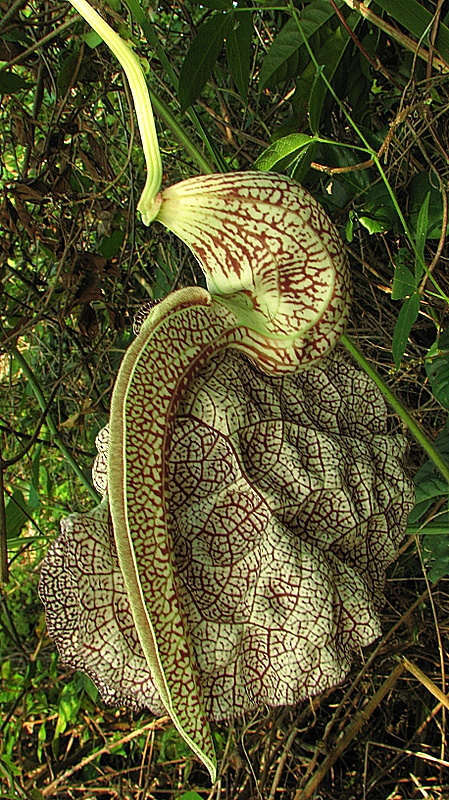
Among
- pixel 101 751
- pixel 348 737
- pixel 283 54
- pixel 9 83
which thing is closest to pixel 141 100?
pixel 283 54

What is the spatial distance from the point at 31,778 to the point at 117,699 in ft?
4.08

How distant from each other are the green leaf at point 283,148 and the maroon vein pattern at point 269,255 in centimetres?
28

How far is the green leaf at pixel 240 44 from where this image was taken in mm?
878

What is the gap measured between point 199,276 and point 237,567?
872 mm

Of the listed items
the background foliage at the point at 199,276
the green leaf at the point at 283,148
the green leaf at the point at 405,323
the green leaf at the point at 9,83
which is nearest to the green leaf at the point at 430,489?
the background foliage at the point at 199,276

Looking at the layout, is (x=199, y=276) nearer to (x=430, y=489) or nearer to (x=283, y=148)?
(x=283, y=148)

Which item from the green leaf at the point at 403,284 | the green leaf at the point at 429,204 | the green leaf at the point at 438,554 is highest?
the green leaf at the point at 429,204

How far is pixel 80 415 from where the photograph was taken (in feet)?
4.00

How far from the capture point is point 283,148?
32.5 inches

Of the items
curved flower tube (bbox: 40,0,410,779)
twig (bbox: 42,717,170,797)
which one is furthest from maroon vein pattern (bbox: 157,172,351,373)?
twig (bbox: 42,717,170,797)

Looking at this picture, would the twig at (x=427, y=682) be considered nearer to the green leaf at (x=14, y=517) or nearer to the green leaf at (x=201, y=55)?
the green leaf at (x=14, y=517)

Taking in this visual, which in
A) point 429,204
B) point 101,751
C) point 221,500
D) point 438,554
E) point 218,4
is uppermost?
point 218,4

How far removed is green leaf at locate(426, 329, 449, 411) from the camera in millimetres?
905

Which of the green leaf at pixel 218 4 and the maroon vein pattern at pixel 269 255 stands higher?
the green leaf at pixel 218 4
